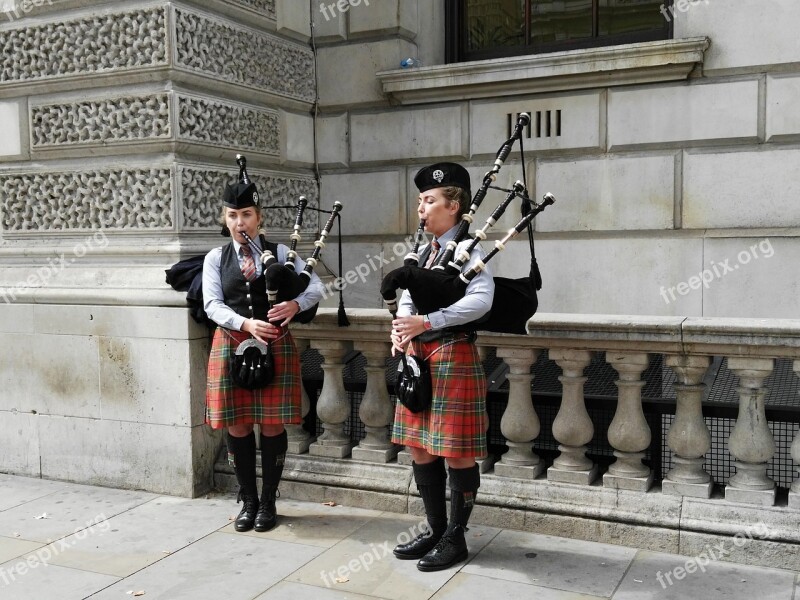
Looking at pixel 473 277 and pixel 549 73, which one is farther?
pixel 549 73

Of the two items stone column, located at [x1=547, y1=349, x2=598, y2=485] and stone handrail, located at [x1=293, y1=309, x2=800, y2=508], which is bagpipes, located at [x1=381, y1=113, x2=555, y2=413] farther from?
stone column, located at [x1=547, y1=349, x2=598, y2=485]

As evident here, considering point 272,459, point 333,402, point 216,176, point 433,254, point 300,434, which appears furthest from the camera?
point 216,176

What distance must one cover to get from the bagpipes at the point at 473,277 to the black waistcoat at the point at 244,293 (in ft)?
2.89

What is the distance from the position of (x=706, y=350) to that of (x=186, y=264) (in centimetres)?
323

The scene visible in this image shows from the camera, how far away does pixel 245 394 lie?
516 centimetres

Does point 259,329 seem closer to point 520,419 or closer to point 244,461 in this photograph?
point 244,461

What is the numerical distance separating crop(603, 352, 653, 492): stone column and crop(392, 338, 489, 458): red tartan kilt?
89 centimetres

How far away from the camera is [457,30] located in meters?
7.77

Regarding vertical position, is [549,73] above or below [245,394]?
above

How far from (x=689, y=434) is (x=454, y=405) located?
136 centimetres

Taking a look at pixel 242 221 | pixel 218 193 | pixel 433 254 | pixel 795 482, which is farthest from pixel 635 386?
pixel 218 193

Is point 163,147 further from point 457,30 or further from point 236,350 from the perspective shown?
Answer: point 457,30

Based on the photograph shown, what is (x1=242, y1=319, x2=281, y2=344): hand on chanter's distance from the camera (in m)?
4.87

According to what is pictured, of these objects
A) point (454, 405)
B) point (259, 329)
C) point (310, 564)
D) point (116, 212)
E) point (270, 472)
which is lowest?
point (310, 564)
